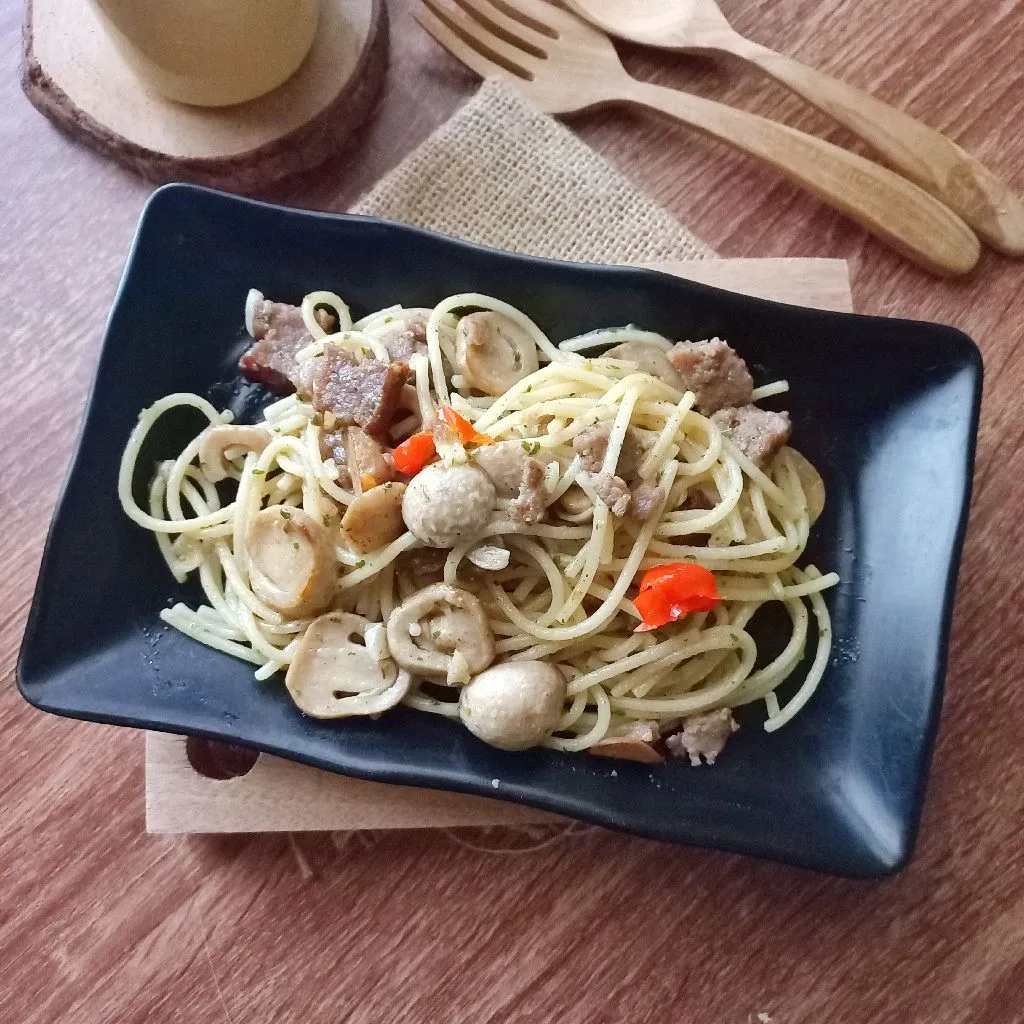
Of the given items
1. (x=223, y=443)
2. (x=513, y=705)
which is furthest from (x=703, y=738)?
(x=223, y=443)

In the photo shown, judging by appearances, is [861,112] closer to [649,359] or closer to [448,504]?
[649,359]

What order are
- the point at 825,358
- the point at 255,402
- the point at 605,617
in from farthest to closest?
the point at 255,402
the point at 825,358
the point at 605,617

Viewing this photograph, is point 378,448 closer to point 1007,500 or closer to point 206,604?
point 206,604

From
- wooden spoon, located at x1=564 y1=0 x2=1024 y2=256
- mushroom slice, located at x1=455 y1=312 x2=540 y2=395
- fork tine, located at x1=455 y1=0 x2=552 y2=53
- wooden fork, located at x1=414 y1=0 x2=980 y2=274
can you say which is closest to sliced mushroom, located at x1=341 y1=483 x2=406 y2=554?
mushroom slice, located at x1=455 y1=312 x2=540 y2=395

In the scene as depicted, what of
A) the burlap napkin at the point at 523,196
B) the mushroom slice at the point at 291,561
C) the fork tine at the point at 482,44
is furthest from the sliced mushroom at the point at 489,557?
the fork tine at the point at 482,44

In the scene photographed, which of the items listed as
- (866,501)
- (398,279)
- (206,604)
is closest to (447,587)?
(206,604)

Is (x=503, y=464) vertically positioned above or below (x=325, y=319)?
below

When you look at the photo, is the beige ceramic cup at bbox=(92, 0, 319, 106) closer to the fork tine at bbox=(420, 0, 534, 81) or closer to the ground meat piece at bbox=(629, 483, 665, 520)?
the fork tine at bbox=(420, 0, 534, 81)
